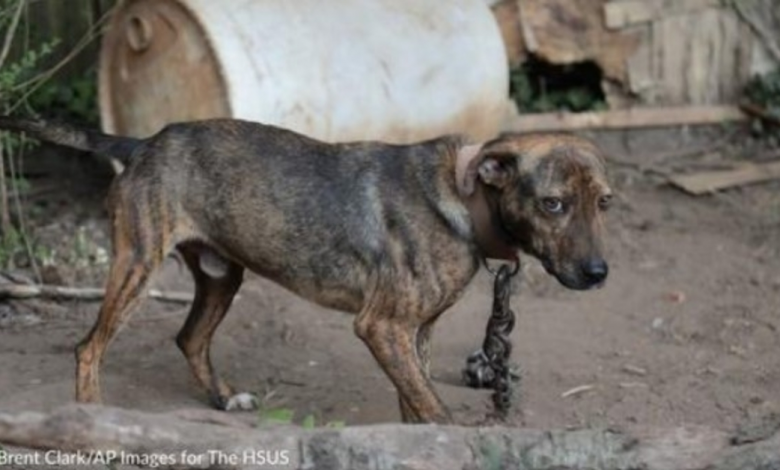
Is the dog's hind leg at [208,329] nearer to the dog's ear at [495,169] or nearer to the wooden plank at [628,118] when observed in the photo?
the dog's ear at [495,169]

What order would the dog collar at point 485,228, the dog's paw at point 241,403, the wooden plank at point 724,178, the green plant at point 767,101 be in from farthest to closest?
the green plant at point 767,101
the wooden plank at point 724,178
the dog's paw at point 241,403
the dog collar at point 485,228

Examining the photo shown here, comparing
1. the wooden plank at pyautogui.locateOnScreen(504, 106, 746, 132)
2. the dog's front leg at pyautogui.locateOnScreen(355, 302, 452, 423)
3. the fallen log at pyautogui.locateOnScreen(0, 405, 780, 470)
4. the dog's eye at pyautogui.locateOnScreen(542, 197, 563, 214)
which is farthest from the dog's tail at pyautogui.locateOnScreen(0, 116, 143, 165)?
the wooden plank at pyautogui.locateOnScreen(504, 106, 746, 132)

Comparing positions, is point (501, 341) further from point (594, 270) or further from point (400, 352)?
point (594, 270)

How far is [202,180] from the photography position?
6.57 meters

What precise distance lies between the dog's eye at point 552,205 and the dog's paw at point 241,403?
184 cm

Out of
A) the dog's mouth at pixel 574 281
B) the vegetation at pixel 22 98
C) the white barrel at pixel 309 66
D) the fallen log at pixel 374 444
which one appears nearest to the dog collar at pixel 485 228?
the dog's mouth at pixel 574 281

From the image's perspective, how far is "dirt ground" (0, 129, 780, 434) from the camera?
712 cm

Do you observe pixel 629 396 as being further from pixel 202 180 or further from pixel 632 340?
pixel 202 180

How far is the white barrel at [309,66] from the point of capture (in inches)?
335

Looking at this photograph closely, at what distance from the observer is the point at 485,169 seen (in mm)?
6070

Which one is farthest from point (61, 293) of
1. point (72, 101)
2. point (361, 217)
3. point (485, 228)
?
point (485, 228)

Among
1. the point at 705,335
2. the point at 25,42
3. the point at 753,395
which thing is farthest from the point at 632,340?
the point at 25,42

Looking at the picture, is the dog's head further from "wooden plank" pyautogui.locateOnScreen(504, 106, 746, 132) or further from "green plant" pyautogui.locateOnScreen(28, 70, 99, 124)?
"wooden plank" pyautogui.locateOnScreen(504, 106, 746, 132)

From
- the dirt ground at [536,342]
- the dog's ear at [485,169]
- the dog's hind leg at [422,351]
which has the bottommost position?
the dirt ground at [536,342]
